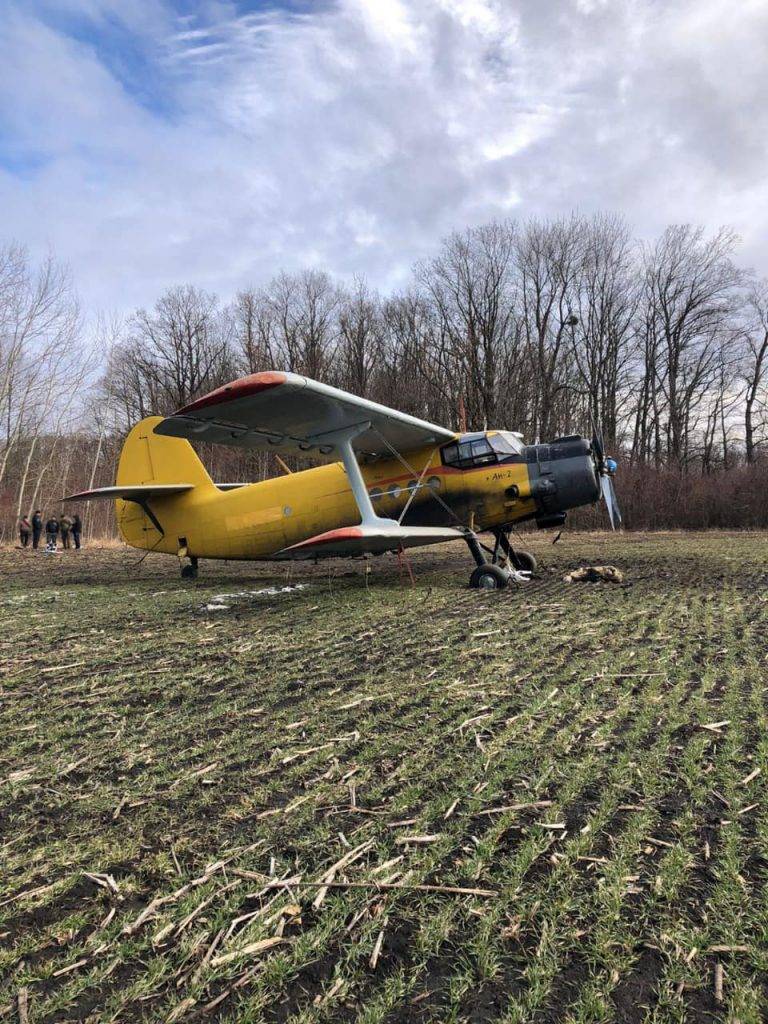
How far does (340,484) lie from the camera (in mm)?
10281

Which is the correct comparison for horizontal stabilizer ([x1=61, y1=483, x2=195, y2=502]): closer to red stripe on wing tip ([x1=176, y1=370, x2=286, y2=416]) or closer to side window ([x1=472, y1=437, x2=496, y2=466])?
red stripe on wing tip ([x1=176, y1=370, x2=286, y2=416])

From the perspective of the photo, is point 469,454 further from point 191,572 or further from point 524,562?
point 191,572

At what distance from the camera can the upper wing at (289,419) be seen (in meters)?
7.27

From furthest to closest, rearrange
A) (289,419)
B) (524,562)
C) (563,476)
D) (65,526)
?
(65,526)
(524,562)
(563,476)
(289,419)

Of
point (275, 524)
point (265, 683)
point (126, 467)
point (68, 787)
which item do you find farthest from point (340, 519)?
point (68, 787)

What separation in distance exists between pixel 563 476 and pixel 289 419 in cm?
448

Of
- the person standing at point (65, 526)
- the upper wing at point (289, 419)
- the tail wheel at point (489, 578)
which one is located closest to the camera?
the upper wing at point (289, 419)

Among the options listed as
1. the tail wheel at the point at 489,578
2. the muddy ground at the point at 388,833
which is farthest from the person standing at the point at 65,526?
the muddy ground at the point at 388,833

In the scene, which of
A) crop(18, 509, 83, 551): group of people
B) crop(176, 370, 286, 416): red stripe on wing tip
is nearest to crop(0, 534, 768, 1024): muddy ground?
crop(176, 370, 286, 416): red stripe on wing tip

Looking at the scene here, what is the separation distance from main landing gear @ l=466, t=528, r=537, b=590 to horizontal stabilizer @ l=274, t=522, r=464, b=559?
565 mm

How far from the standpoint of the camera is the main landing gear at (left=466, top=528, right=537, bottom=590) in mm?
9055

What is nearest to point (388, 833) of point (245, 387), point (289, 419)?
point (245, 387)

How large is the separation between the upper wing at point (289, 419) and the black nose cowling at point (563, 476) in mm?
1604

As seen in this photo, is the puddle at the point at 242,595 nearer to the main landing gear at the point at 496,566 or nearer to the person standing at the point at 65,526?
the main landing gear at the point at 496,566
